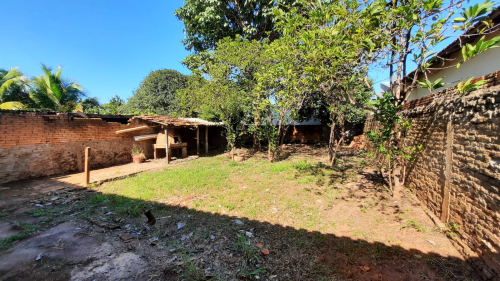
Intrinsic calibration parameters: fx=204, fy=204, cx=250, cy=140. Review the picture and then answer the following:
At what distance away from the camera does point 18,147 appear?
648 centimetres

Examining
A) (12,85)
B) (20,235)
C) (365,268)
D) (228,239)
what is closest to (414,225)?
(365,268)

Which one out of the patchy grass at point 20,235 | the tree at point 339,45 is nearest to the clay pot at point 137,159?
the patchy grass at point 20,235

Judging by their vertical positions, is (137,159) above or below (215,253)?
above

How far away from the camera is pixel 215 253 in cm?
300

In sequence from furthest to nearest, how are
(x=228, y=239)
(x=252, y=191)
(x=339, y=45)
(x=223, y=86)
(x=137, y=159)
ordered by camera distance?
(x=137, y=159), (x=223, y=86), (x=252, y=191), (x=339, y=45), (x=228, y=239)

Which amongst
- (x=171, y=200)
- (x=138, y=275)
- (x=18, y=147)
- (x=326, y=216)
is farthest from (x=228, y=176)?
(x=18, y=147)

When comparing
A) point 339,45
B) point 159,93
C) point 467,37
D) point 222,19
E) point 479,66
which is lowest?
point 479,66

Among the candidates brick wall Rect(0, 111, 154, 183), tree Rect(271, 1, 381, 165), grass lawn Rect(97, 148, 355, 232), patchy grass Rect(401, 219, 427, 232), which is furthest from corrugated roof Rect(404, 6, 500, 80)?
brick wall Rect(0, 111, 154, 183)

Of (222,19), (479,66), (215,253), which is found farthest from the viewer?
(222,19)

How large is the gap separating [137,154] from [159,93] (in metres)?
10.9

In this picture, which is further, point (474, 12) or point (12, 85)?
point (12, 85)

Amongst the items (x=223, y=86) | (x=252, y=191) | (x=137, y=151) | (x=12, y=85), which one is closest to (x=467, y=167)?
(x=252, y=191)

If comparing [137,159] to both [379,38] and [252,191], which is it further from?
[379,38]

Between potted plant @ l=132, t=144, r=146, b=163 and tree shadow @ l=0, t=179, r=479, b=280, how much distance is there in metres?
5.28
